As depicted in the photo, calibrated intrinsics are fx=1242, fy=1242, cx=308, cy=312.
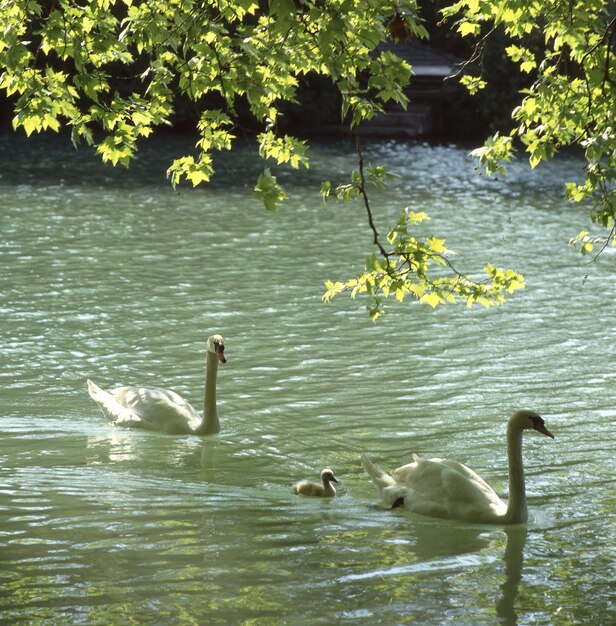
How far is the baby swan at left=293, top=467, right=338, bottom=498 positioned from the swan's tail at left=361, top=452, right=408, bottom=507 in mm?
393

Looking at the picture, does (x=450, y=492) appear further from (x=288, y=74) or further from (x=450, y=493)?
(x=288, y=74)

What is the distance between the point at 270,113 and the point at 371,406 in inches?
163

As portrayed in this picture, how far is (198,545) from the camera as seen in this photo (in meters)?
8.77

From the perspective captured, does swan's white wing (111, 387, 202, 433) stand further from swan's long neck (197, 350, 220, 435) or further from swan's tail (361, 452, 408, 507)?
swan's tail (361, 452, 408, 507)

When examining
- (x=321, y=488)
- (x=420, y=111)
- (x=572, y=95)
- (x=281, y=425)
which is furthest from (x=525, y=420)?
(x=420, y=111)

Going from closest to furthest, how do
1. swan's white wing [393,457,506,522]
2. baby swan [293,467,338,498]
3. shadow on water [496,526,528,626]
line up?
1. shadow on water [496,526,528,626]
2. swan's white wing [393,457,506,522]
3. baby swan [293,467,338,498]

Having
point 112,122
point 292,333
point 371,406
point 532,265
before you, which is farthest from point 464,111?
point 112,122

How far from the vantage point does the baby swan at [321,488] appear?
9.98 meters

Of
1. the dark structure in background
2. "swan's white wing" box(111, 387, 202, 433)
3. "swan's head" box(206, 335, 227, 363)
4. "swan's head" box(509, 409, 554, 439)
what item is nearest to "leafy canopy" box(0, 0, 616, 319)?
"swan's head" box(509, 409, 554, 439)

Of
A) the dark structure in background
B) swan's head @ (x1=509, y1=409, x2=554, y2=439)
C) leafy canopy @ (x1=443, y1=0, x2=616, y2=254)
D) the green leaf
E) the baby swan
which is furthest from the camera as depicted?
the dark structure in background

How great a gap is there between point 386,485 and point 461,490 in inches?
28.5

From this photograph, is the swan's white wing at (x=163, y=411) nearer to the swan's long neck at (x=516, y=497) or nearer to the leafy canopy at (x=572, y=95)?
the swan's long neck at (x=516, y=497)

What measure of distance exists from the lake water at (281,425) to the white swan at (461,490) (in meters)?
0.14

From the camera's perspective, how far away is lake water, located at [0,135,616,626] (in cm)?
808
